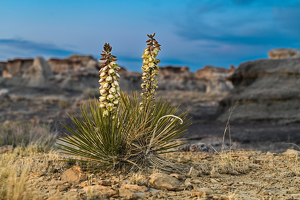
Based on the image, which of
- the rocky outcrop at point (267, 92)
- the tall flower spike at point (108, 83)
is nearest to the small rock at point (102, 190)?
the tall flower spike at point (108, 83)

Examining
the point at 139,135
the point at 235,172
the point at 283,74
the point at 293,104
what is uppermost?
the point at 283,74

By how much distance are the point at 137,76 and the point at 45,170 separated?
45186 millimetres

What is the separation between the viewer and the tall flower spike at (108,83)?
325cm

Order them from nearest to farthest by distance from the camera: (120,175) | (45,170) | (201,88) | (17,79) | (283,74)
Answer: (120,175), (45,170), (283,74), (17,79), (201,88)

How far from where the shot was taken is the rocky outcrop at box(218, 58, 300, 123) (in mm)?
12055

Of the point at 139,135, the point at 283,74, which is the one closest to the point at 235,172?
the point at 139,135

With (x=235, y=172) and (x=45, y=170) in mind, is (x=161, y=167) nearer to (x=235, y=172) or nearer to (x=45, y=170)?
(x=235, y=172)

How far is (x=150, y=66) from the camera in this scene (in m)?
3.66

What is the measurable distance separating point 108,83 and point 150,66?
2.40 ft

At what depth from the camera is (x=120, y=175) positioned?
3.37 metres

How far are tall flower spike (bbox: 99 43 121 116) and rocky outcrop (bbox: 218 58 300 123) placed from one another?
383 inches

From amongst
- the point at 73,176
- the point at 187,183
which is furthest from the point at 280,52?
the point at 73,176

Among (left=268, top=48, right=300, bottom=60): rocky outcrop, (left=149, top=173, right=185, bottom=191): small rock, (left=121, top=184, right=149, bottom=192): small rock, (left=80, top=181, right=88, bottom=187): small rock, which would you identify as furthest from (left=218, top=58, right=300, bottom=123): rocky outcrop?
(left=268, top=48, right=300, bottom=60): rocky outcrop

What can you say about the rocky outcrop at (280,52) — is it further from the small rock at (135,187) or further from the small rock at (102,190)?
the small rock at (102,190)
